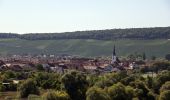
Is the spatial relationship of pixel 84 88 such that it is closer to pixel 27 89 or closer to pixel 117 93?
pixel 117 93

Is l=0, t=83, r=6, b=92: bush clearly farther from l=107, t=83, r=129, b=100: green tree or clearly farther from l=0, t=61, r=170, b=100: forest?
l=107, t=83, r=129, b=100: green tree

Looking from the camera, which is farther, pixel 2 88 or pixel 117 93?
pixel 2 88

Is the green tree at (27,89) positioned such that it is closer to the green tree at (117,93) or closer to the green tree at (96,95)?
the green tree at (117,93)

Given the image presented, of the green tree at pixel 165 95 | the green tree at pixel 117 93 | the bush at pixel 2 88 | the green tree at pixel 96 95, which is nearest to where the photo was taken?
the green tree at pixel 96 95

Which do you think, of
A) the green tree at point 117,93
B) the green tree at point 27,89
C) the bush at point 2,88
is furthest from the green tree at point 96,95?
the bush at point 2,88

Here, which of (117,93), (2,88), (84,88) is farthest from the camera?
(2,88)

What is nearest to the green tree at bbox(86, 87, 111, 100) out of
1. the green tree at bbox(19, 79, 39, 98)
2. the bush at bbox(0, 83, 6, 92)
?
the green tree at bbox(19, 79, 39, 98)

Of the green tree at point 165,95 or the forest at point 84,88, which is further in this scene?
the green tree at point 165,95

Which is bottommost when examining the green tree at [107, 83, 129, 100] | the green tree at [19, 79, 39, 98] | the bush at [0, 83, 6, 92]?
the bush at [0, 83, 6, 92]

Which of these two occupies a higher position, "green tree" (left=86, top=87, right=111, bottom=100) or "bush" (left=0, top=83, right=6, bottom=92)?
"green tree" (left=86, top=87, right=111, bottom=100)

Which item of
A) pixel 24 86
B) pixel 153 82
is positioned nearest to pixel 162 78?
pixel 153 82

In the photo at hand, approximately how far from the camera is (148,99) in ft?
192

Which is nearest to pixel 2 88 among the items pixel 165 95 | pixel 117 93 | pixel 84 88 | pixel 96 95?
pixel 84 88

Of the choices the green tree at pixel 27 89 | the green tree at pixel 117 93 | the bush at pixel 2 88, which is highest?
the green tree at pixel 117 93
